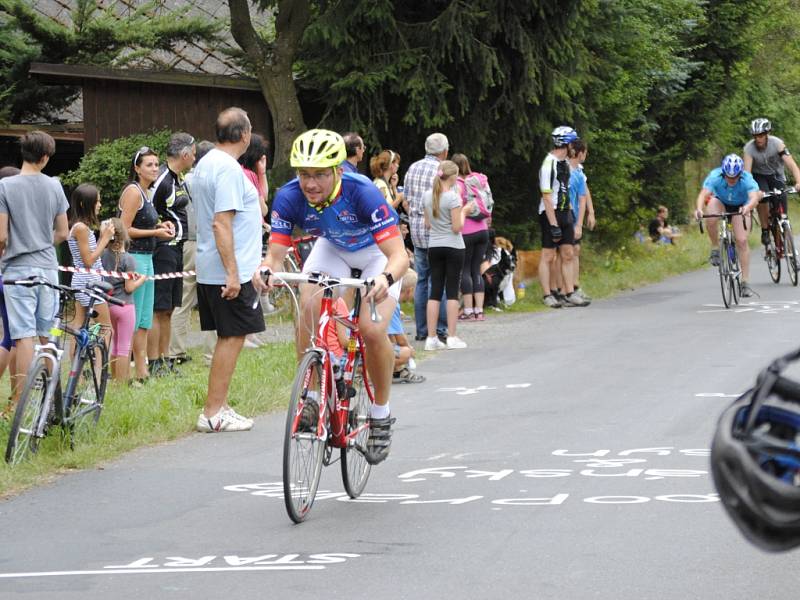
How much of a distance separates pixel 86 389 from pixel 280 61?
1108 centimetres

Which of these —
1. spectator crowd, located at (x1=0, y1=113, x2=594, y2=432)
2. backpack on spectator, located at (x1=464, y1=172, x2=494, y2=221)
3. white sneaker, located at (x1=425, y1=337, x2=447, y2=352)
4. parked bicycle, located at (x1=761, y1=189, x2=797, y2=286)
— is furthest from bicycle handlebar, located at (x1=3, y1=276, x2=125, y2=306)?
parked bicycle, located at (x1=761, y1=189, x2=797, y2=286)

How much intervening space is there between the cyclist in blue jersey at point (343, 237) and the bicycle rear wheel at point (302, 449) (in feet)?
1.67

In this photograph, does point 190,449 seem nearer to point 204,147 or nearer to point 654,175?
point 204,147

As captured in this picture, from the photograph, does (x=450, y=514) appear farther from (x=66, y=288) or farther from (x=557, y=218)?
(x=557, y=218)

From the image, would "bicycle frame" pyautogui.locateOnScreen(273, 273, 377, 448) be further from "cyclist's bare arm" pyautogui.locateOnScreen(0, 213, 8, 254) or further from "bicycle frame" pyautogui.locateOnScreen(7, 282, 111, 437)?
"cyclist's bare arm" pyautogui.locateOnScreen(0, 213, 8, 254)

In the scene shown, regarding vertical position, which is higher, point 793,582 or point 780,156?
point 780,156

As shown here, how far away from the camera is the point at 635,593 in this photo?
5.62m

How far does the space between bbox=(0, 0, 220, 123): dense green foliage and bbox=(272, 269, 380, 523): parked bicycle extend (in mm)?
12420

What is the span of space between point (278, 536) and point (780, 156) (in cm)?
1434

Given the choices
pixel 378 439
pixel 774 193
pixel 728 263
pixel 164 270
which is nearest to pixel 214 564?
pixel 378 439

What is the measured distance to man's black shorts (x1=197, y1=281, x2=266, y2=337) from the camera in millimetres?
9891

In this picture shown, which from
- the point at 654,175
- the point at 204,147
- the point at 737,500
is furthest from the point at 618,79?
the point at 737,500

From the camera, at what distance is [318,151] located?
7254 millimetres

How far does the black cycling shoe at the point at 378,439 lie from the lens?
7.82m
